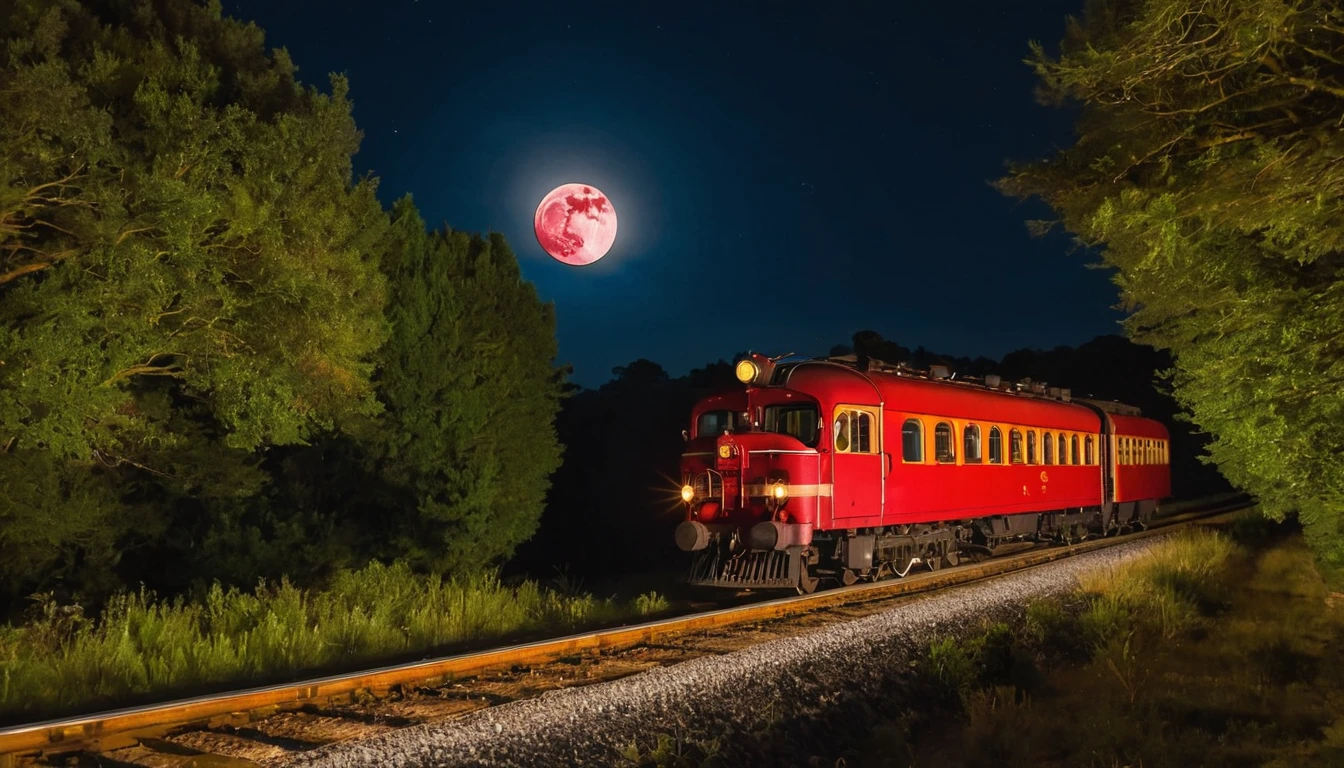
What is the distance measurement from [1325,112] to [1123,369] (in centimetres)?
5467

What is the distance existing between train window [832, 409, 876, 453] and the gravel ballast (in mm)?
2632

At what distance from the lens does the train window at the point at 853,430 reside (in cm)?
1284

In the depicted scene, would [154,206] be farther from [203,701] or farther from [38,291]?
[203,701]

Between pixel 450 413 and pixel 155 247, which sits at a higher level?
pixel 155 247

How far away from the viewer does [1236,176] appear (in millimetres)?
6934

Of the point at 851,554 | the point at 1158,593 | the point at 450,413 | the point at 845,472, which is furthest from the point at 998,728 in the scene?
the point at 450,413

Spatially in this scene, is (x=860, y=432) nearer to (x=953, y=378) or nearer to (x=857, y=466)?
(x=857, y=466)

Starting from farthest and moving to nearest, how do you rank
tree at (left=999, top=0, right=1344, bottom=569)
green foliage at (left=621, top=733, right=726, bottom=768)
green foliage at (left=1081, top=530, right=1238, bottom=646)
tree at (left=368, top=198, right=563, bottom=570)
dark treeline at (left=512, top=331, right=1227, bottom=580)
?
dark treeline at (left=512, top=331, right=1227, bottom=580) → tree at (left=368, top=198, right=563, bottom=570) → green foliage at (left=1081, top=530, right=1238, bottom=646) → tree at (left=999, top=0, right=1344, bottom=569) → green foliage at (left=621, top=733, right=726, bottom=768)

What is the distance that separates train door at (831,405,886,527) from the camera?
12.7 metres

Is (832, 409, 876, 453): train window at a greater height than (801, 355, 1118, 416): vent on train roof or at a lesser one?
lesser

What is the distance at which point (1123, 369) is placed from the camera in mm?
56781

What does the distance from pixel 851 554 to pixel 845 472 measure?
4.08 ft

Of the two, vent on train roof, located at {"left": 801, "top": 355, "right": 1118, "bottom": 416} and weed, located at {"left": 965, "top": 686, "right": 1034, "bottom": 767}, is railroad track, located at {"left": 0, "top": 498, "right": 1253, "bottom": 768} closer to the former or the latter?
weed, located at {"left": 965, "top": 686, "right": 1034, "bottom": 767}

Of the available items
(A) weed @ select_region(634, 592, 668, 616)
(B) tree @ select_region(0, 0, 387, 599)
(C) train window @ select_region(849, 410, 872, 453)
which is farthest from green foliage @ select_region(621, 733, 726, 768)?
(C) train window @ select_region(849, 410, 872, 453)
